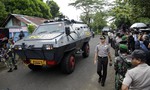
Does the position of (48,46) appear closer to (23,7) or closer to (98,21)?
(23,7)

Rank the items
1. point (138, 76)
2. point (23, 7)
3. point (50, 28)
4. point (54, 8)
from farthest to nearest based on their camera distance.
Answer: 1. point (54, 8)
2. point (23, 7)
3. point (50, 28)
4. point (138, 76)

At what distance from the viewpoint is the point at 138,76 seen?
8.35 ft

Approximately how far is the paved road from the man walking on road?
120 inches

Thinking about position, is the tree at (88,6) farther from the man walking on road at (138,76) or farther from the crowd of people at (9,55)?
the man walking on road at (138,76)

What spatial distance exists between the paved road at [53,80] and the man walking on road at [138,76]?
9.97ft

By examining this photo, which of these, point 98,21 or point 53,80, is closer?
point 53,80

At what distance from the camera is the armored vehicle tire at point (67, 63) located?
6832 millimetres

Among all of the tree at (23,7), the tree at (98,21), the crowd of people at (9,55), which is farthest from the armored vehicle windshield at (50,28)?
the tree at (98,21)

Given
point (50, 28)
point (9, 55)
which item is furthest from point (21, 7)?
point (50, 28)

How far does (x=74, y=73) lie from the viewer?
24.0ft

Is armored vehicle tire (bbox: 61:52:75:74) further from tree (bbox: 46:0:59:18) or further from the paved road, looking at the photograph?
tree (bbox: 46:0:59:18)

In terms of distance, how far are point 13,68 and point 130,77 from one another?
24.2 ft

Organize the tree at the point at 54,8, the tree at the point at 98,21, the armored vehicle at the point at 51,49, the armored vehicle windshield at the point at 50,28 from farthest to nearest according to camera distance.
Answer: the tree at the point at 98,21, the tree at the point at 54,8, the armored vehicle windshield at the point at 50,28, the armored vehicle at the point at 51,49

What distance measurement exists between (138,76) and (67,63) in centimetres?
448
